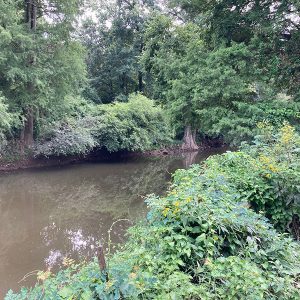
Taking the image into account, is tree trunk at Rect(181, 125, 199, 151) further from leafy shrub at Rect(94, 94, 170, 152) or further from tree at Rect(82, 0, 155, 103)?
tree at Rect(82, 0, 155, 103)

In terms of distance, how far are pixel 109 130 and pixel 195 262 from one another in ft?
47.0

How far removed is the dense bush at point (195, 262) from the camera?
6.31 ft

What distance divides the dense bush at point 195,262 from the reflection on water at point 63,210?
9.90ft

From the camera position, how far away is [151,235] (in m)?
2.51

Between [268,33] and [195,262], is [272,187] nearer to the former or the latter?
[195,262]

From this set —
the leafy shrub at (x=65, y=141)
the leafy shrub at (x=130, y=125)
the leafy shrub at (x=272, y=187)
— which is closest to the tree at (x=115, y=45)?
the leafy shrub at (x=130, y=125)

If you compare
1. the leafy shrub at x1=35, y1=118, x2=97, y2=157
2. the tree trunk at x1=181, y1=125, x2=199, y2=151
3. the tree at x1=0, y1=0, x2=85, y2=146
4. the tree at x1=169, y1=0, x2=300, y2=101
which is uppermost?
the tree at x1=169, y1=0, x2=300, y2=101

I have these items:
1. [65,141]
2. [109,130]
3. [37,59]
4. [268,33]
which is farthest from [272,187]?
[109,130]

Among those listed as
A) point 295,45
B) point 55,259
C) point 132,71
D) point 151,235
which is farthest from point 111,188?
point 132,71

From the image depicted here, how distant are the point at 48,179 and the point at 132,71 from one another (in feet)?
42.8

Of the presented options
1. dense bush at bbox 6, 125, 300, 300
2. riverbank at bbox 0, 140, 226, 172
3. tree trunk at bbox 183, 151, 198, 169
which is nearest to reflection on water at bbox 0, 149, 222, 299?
riverbank at bbox 0, 140, 226, 172

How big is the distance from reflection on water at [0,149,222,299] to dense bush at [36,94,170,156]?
3.51 ft

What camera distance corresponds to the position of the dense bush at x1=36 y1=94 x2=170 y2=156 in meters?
14.5

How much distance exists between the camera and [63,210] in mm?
8680
